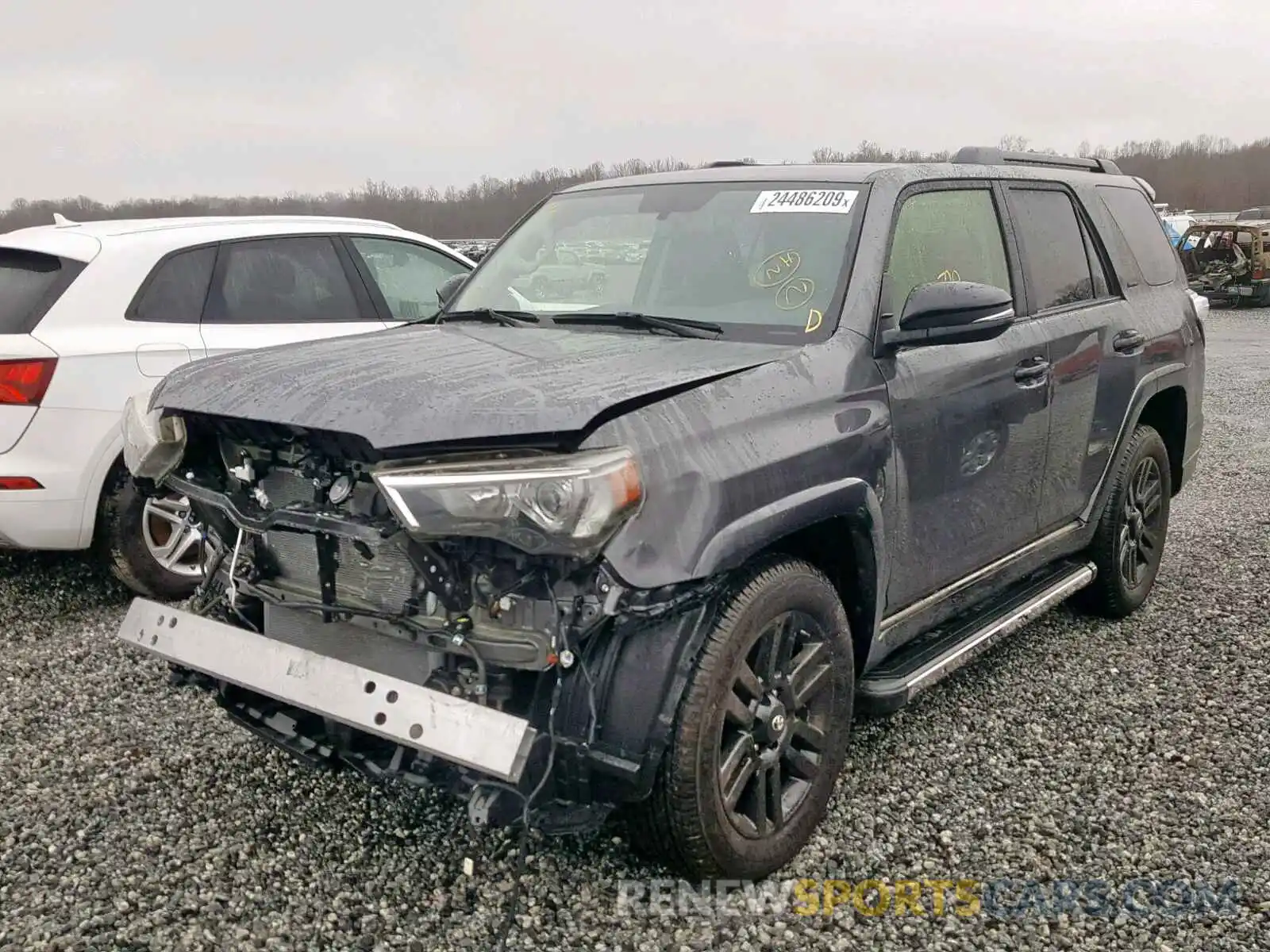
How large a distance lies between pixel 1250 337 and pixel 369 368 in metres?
20.1

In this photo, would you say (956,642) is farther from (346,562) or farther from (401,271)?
(401,271)

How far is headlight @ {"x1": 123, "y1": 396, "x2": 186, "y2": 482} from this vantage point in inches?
116

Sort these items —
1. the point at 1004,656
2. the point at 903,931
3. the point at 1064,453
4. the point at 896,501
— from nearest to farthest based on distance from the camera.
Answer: the point at 903,931, the point at 896,501, the point at 1064,453, the point at 1004,656

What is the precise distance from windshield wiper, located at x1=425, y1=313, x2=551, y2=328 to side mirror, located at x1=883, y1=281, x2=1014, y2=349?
119 centimetres

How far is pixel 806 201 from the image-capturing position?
11.7 feet

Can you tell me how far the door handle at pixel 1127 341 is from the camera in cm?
447

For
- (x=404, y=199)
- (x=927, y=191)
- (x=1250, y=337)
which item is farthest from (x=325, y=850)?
(x=404, y=199)

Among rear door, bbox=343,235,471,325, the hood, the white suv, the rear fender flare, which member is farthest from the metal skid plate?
rear door, bbox=343,235,471,325

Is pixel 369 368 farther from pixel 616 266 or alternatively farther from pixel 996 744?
pixel 996 744

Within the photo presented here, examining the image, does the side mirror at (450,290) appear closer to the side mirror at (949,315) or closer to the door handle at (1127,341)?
the side mirror at (949,315)

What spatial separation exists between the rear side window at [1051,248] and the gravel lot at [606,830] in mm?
1522

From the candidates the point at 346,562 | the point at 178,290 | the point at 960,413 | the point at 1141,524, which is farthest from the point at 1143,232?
the point at 178,290

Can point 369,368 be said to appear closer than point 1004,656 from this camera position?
Yes

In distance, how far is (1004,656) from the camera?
4.55m
